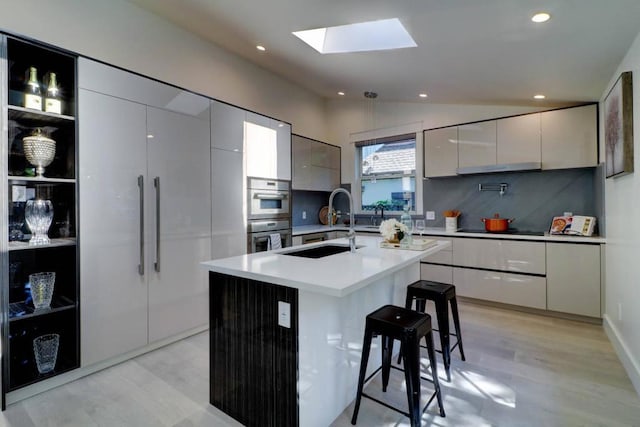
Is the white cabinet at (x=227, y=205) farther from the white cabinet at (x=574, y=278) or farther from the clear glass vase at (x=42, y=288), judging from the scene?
the white cabinet at (x=574, y=278)

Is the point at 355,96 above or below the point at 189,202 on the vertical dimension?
above

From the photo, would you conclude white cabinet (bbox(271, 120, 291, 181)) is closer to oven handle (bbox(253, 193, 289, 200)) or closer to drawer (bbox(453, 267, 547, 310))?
oven handle (bbox(253, 193, 289, 200))

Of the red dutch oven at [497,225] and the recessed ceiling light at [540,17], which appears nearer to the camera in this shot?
the recessed ceiling light at [540,17]

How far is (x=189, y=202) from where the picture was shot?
2.90 metres

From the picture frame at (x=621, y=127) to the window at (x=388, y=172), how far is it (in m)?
2.46

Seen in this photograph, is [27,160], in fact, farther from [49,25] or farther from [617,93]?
[617,93]

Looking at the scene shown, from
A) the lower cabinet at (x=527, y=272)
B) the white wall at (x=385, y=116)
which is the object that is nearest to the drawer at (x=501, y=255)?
the lower cabinet at (x=527, y=272)

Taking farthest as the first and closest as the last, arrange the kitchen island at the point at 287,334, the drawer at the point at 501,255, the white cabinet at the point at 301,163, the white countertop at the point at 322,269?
1. the white cabinet at the point at 301,163
2. the drawer at the point at 501,255
3. the kitchen island at the point at 287,334
4. the white countertop at the point at 322,269

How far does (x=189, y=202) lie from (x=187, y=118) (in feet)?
2.55

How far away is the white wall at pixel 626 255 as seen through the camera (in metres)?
2.05

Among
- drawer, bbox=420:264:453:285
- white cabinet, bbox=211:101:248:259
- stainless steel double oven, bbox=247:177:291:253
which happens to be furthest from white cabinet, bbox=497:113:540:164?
white cabinet, bbox=211:101:248:259

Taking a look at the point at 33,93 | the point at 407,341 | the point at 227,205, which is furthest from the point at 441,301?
the point at 33,93

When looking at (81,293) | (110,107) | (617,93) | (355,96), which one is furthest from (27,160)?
(617,93)

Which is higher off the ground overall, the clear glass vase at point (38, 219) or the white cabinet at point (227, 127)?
the white cabinet at point (227, 127)
